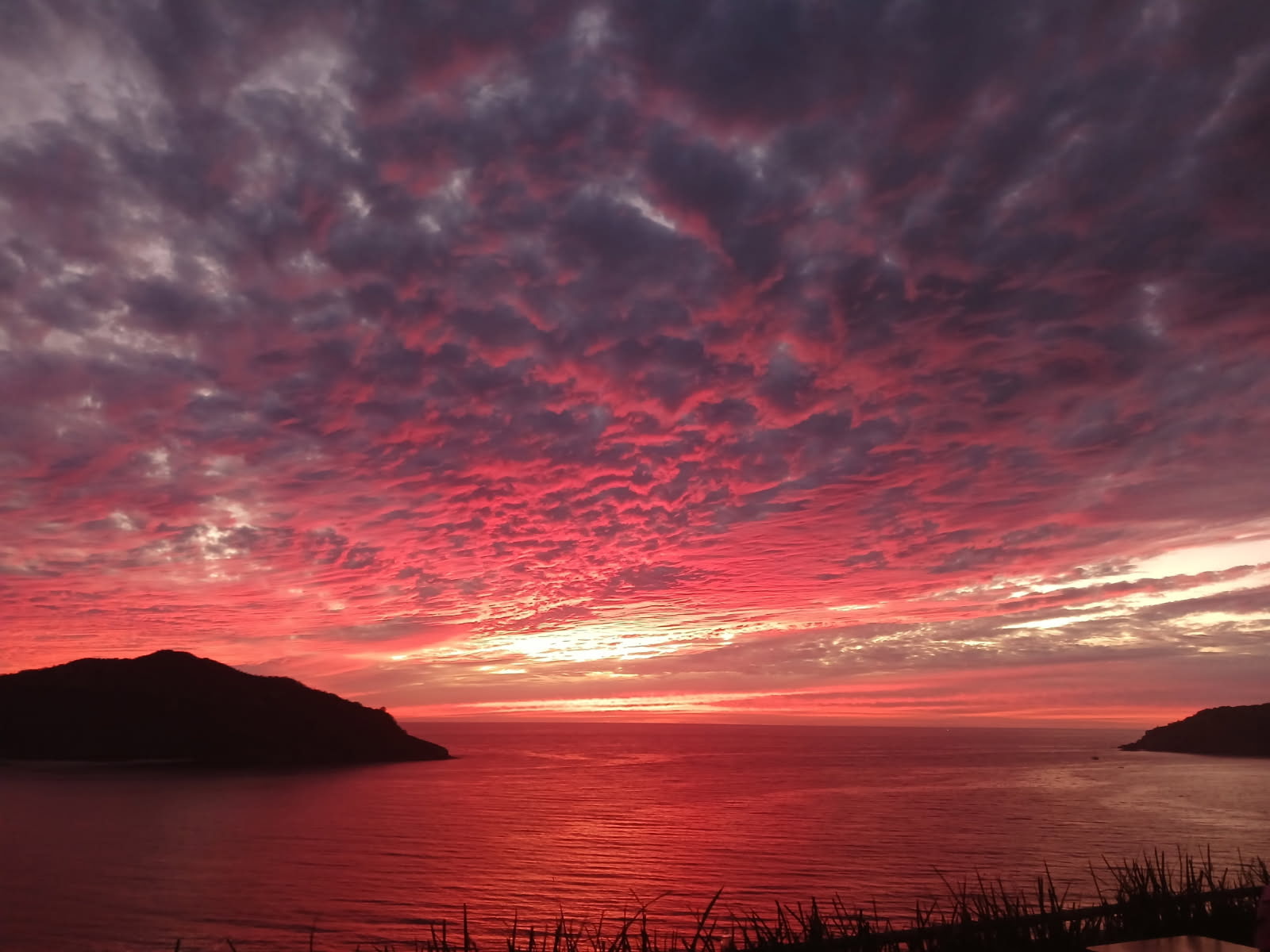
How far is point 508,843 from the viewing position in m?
60.4

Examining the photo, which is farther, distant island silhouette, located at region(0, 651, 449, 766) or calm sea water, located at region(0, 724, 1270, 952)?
distant island silhouette, located at region(0, 651, 449, 766)

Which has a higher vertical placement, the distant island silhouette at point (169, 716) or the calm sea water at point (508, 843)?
the distant island silhouette at point (169, 716)

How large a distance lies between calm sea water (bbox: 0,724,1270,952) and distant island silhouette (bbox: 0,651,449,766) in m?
24.7

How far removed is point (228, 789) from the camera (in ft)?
347

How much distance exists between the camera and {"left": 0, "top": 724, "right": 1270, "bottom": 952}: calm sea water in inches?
1533

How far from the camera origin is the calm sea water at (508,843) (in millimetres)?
38938

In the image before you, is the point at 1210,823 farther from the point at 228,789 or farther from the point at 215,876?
the point at 228,789

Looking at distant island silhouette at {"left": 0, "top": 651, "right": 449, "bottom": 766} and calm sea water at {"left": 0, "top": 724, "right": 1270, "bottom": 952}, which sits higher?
distant island silhouette at {"left": 0, "top": 651, "right": 449, "bottom": 766}

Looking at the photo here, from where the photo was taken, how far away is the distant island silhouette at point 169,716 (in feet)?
481

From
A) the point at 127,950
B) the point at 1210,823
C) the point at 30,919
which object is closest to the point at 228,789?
the point at 30,919

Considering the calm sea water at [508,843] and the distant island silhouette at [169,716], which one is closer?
the calm sea water at [508,843]

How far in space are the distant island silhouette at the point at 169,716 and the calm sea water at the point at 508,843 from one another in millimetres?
24701

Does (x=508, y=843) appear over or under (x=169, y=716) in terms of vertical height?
under

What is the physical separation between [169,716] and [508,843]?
117911 mm
